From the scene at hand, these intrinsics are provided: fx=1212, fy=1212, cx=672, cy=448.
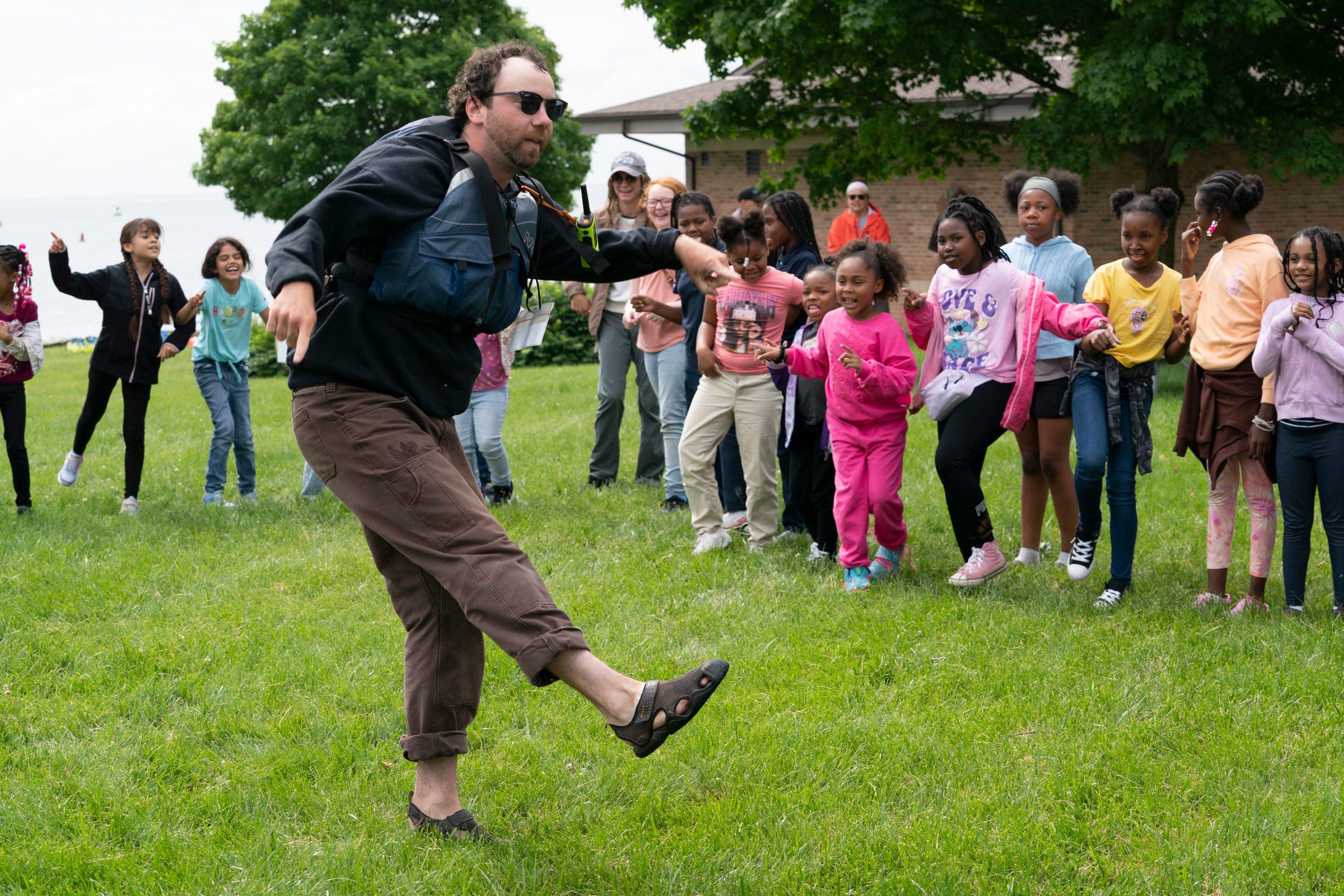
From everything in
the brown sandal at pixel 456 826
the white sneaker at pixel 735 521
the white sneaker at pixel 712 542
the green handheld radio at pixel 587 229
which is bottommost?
the white sneaker at pixel 735 521

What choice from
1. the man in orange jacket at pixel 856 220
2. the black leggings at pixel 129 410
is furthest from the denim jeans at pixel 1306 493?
the man in orange jacket at pixel 856 220

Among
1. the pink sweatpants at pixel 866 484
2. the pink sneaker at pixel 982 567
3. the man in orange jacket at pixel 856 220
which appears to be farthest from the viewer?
the man in orange jacket at pixel 856 220

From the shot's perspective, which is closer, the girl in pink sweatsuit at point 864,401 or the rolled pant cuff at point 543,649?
the rolled pant cuff at point 543,649

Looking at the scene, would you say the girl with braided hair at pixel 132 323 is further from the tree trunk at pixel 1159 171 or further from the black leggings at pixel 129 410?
the tree trunk at pixel 1159 171

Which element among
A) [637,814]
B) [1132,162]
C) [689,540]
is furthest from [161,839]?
[1132,162]

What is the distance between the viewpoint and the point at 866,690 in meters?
5.03

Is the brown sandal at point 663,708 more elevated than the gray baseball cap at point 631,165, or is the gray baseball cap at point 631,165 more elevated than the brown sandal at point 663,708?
the gray baseball cap at point 631,165

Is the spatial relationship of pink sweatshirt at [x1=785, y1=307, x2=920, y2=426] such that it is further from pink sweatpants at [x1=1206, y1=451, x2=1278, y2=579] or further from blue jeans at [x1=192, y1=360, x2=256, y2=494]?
blue jeans at [x1=192, y1=360, x2=256, y2=494]

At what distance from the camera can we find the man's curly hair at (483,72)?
3750 mm

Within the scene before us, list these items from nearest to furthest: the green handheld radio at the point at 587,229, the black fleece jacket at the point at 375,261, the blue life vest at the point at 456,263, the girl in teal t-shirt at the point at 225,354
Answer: the black fleece jacket at the point at 375,261 → the blue life vest at the point at 456,263 → the green handheld radio at the point at 587,229 → the girl in teal t-shirt at the point at 225,354

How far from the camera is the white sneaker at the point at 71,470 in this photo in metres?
9.97

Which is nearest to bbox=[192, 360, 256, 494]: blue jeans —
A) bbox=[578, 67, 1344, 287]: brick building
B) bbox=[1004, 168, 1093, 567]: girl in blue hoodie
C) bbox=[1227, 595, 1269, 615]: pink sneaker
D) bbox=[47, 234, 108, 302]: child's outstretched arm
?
bbox=[47, 234, 108, 302]: child's outstretched arm

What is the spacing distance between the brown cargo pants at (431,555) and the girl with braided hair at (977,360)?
3371mm

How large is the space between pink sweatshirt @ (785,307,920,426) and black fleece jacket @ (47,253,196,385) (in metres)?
5.36
